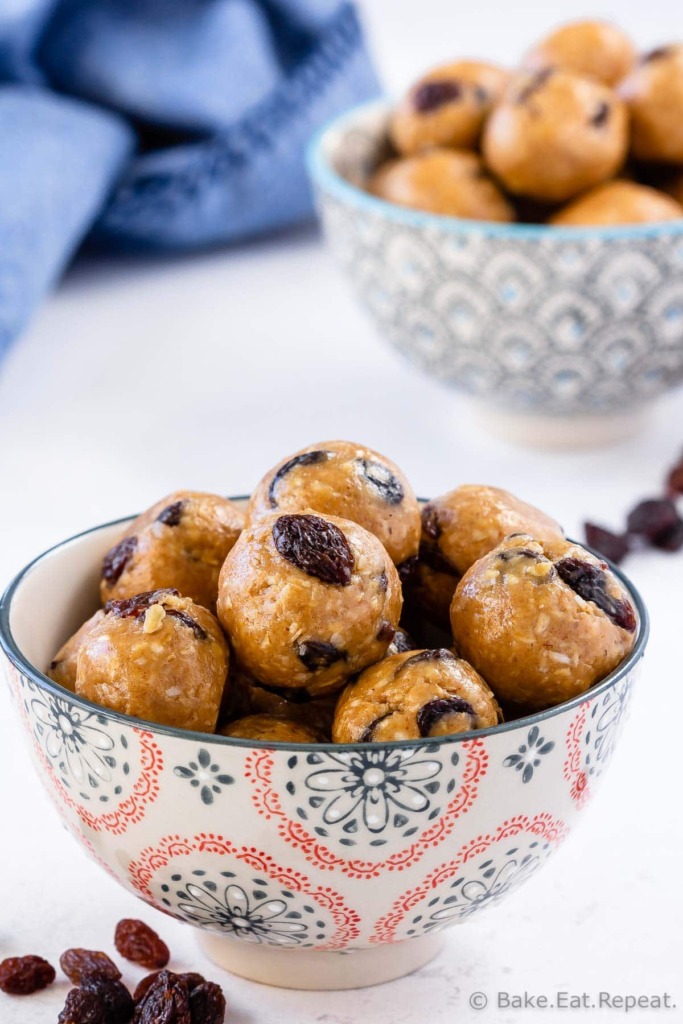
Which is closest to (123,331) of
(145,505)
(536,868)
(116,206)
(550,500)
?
(116,206)

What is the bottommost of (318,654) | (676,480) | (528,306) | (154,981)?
(676,480)

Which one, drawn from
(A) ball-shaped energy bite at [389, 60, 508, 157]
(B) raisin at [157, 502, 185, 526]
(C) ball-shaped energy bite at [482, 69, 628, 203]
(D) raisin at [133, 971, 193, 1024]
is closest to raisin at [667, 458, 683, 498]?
(C) ball-shaped energy bite at [482, 69, 628, 203]

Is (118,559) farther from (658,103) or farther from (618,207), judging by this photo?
(658,103)

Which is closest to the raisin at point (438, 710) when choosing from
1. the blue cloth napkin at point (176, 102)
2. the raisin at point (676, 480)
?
the raisin at point (676, 480)

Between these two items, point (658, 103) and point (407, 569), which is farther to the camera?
point (658, 103)

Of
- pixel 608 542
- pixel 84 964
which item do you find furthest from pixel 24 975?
pixel 608 542

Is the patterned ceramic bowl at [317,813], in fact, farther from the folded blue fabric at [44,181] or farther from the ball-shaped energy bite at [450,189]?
the folded blue fabric at [44,181]

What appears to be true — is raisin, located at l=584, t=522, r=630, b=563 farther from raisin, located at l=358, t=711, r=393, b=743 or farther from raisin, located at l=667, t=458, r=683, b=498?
raisin, located at l=358, t=711, r=393, b=743

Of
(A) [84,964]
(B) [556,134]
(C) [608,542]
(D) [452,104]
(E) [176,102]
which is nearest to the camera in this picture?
(A) [84,964]
